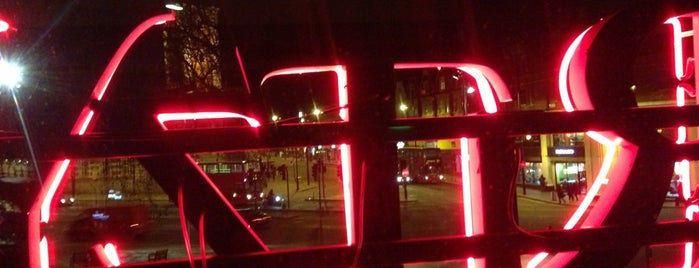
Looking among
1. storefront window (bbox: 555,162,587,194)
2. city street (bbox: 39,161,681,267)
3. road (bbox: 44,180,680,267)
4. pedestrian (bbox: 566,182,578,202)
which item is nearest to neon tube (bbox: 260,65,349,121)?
city street (bbox: 39,161,681,267)

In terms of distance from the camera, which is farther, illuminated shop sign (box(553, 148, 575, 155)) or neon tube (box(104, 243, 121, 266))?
illuminated shop sign (box(553, 148, 575, 155))

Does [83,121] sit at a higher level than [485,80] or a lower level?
lower

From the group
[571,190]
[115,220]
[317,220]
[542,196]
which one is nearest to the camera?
[115,220]

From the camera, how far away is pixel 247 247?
3.96 metres

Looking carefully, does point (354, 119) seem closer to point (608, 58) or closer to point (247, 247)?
point (247, 247)

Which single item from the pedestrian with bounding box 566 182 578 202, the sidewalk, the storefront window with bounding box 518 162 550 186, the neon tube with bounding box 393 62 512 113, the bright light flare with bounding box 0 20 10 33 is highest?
the bright light flare with bounding box 0 20 10 33

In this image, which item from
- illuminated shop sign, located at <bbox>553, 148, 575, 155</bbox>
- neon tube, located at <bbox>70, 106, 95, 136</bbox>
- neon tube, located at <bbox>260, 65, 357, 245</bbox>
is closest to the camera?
neon tube, located at <bbox>70, 106, 95, 136</bbox>

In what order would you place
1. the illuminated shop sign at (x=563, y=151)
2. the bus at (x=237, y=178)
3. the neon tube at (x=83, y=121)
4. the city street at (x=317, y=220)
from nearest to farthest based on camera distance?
the neon tube at (x=83, y=121) < the bus at (x=237, y=178) < the city street at (x=317, y=220) < the illuminated shop sign at (x=563, y=151)

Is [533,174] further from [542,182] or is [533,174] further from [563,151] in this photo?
[563,151]

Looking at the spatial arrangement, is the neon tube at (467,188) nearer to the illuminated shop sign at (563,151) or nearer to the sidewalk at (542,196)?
the illuminated shop sign at (563,151)

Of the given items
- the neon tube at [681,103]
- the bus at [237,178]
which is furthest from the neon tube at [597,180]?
the bus at [237,178]

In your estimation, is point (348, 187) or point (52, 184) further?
point (348, 187)

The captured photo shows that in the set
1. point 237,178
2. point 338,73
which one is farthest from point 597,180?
point 237,178

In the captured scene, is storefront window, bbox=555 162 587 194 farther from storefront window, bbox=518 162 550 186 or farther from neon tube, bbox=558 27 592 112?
neon tube, bbox=558 27 592 112
